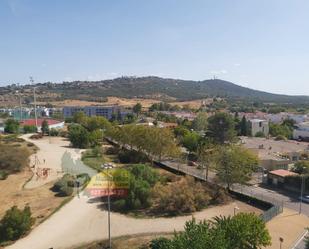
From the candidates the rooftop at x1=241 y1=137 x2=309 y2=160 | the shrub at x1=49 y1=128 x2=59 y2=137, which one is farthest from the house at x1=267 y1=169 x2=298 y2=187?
the shrub at x1=49 y1=128 x2=59 y2=137

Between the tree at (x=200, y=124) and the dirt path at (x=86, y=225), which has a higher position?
the tree at (x=200, y=124)

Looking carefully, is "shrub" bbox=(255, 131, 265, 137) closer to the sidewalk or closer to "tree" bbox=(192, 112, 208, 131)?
"tree" bbox=(192, 112, 208, 131)

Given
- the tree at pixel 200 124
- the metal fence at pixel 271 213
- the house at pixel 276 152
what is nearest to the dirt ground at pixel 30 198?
the metal fence at pixel 271 213

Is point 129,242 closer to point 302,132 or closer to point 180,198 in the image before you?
point 180,198

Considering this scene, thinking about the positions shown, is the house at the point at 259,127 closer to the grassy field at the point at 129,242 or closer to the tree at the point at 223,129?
the tree at the point at 223,129

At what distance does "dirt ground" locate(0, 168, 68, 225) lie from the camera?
35.4 m

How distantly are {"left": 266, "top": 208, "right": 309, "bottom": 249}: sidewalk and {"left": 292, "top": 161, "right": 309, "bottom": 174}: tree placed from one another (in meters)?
9.73

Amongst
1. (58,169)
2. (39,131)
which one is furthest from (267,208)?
(39,131)

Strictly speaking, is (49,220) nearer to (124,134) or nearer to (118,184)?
(118,184)

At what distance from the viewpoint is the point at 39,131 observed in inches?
3792

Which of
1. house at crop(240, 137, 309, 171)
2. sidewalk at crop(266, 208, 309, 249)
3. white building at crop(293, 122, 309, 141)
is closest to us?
sidewalk at crop(266, 208, 309, 249)

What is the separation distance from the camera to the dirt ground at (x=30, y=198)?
35406 millimetres

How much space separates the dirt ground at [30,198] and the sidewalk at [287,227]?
19.3m

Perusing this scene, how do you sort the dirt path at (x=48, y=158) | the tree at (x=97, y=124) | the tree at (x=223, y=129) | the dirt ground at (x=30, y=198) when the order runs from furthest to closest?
the tree at (x=97, y=124) → the tree at (x=223, y=129) → the dirt path at (x=48, y=158) → the dirt ground at (x=30, y=198)
